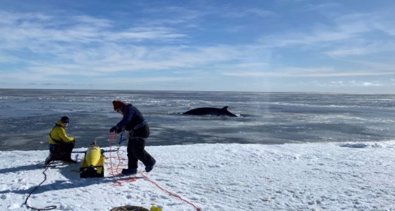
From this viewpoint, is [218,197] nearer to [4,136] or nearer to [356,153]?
[356,153]

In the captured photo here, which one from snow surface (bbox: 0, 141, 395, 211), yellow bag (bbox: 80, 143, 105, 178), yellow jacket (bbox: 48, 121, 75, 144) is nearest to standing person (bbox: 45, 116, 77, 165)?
yellow jacket (bbox: 48, 121, 75, 144)

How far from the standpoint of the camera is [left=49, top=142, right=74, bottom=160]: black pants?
10305mm

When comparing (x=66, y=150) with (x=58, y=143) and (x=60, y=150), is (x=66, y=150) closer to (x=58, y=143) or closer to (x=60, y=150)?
(x=60, y=150)

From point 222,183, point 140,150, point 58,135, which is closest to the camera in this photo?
point 222,183

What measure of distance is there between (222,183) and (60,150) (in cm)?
427

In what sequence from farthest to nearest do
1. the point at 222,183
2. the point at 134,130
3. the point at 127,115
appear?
1. the point at 134,130
2. the point at 127,115
3. the point at 222,183

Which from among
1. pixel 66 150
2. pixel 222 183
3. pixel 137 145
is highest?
pixel 137 145

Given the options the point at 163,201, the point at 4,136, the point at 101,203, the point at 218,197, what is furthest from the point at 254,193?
the point at 4,136

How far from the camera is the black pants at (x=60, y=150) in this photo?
10.3 meters

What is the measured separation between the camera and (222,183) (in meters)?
8.99

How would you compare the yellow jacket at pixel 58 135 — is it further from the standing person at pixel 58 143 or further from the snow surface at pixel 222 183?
the snow surface at pixel 222 183

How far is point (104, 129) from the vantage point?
23.4 m

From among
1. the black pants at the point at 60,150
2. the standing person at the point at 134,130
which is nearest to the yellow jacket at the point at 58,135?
the black pants at the point at 60,150

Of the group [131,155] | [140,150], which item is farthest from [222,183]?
[131,155]
